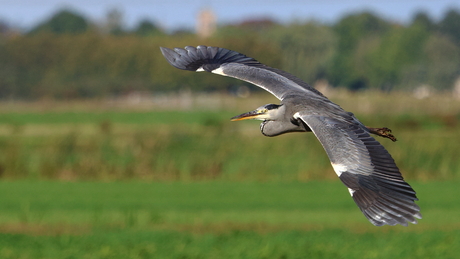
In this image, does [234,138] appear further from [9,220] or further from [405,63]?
[405,63]

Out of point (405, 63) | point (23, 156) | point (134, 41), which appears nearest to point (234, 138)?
point (23, 156)

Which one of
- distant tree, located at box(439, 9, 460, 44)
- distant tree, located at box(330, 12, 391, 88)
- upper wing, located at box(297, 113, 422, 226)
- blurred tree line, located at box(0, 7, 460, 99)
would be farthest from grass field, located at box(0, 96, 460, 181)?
distant tree, located at box(330, 12, 391, 88)

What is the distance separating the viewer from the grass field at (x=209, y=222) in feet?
69.6

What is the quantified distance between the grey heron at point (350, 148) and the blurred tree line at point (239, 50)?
5903 centimetres

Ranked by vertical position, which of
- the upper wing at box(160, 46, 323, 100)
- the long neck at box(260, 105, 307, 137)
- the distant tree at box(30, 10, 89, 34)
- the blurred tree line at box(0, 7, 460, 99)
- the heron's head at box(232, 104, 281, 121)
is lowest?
the long neck at box(260, 105, 307, 137)

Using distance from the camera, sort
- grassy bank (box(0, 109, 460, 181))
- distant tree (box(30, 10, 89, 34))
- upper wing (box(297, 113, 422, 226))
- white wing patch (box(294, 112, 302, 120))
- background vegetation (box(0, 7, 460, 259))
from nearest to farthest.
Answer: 1. upper wing (box(297, 113, 422, 226))
2. white wing patch (box(294, 112, 302, 120))
3. background vegetation (box(0, 7, 460, 259))
4. grassy bank (box(0, 109, 460, 181))
5. distant tree (box(30, 10, 89, 34))

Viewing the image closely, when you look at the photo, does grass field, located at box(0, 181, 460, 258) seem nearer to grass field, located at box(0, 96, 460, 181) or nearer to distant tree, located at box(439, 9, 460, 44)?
grass field, located at box(0, 96, 460, 181)

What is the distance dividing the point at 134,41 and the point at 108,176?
187 ft

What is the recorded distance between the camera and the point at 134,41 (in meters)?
92.1

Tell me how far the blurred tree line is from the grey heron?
5903cm

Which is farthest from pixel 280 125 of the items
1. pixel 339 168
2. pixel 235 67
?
pixel 235 67

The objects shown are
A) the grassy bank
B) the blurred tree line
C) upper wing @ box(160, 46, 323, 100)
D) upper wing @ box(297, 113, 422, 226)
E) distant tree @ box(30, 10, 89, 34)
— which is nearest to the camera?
upper wing @ box(297, 113, 422, 226)

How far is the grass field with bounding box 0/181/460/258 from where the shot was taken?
21.2m

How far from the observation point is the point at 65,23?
127 metres
